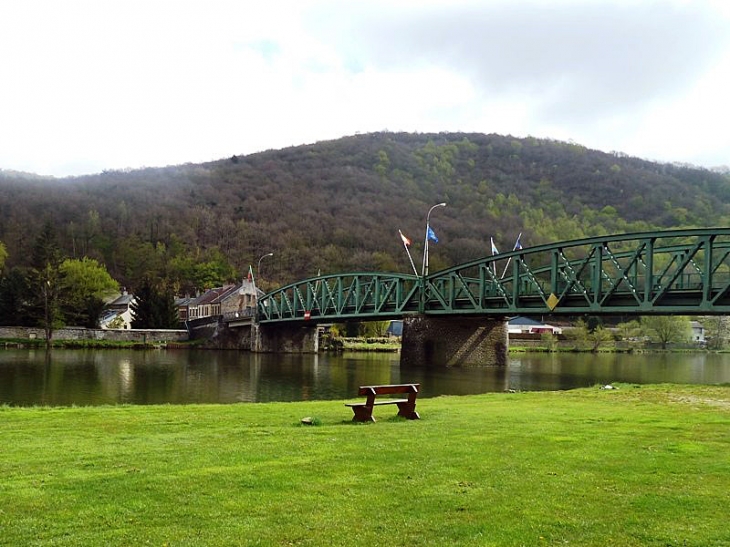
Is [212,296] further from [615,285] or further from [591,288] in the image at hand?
[615,285]

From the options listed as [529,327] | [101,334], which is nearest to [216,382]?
[101,334]

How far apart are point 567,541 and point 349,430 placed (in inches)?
282

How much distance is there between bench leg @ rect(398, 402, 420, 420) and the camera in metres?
16.0

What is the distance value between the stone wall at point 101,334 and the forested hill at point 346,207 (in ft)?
125

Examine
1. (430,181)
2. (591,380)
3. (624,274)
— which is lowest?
(591,380)

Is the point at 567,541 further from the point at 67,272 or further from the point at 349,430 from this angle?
the point at 67,272

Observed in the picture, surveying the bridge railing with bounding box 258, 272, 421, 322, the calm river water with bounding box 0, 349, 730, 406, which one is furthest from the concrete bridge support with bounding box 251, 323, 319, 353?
the calm river water with bounding box 0, 349, 730, 406

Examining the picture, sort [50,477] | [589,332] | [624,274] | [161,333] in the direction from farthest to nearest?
[589,332]
[161,333]
[624,274]
[50,477]

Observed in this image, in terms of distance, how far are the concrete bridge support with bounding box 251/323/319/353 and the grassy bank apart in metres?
72.9

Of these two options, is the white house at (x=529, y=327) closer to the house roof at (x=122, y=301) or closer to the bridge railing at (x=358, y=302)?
the bridge railing at (x=358, y=302)

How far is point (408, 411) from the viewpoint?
1603 centimetres

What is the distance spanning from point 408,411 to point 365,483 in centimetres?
729

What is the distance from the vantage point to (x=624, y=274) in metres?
43.6

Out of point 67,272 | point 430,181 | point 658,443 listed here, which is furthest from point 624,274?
point 430,181
